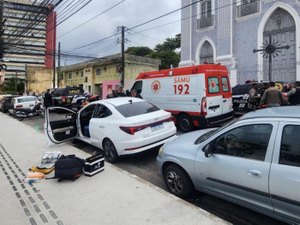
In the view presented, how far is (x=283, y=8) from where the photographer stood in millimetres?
15891

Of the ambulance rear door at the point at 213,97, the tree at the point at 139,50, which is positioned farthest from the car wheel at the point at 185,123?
the tree at the point at 139,50

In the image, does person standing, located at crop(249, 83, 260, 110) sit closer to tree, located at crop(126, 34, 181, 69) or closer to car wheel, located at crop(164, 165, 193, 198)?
car wheel, located at crop(164, 165, 193, 198)

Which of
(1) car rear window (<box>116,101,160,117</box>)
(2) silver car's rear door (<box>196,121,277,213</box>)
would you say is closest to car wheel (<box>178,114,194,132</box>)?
(1) car rear window (<box>116,101,160,117</box>)

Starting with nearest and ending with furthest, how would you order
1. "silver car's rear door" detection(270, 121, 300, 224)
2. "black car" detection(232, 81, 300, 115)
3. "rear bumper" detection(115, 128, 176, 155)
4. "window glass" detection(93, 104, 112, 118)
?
1. "silver car's rear door" detection(270, 121, 300, 224)
2. "rear bumper" detection(115, 128, 176, 155)
3. "window glass" detection(93, 104, 112, 118)
4. "black car" detection(232, 81, 300, 115)

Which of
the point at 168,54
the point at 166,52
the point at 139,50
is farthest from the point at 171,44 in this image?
the point at 139,50

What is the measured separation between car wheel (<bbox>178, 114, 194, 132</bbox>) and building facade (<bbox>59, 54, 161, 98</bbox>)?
1850cm

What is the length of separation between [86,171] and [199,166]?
2439 mm

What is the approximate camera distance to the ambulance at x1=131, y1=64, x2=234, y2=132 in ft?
26.6

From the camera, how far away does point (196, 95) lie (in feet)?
26.9

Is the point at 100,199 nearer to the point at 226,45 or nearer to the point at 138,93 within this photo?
the point at 138,93

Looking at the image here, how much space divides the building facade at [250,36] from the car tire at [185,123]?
967 centimetres

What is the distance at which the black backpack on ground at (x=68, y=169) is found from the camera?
15.6 ft

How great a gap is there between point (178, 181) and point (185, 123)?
484cm

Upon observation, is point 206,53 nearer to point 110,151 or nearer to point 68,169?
point 110,151
